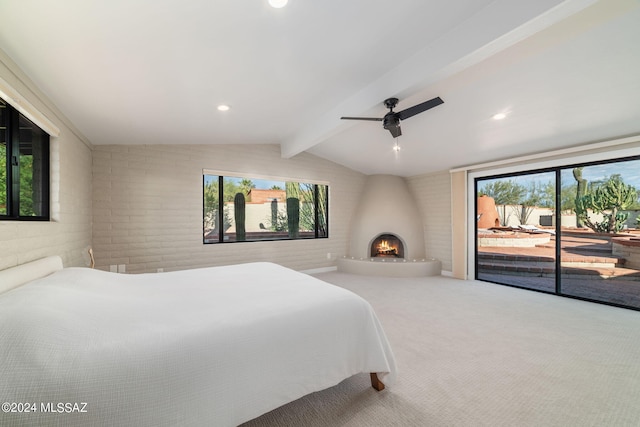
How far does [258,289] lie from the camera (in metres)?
1.86

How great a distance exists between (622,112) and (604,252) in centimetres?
216

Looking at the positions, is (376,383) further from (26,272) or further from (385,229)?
(385,229)

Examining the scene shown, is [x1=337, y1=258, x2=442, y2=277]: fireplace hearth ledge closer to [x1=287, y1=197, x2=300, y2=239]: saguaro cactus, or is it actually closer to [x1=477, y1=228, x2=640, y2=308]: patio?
[x1=477, y1=228, x2=640, y2=308]: patio

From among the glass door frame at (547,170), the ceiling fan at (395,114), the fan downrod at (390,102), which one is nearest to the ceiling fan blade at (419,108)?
the ceiling fan at (395,114)

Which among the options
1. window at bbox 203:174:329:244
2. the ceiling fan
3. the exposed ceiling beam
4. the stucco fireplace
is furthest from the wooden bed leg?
the stucco fireplace

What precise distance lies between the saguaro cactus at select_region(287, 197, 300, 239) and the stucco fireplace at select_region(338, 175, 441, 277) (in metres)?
1.16

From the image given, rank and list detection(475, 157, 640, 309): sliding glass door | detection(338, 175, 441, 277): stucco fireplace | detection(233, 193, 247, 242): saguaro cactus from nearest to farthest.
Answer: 1. detection(475, 157, 640, 309): sliding glass door
2. detection(233, 193, 247, 242): saguaro cactus
3. detection(338, 175, 441, 277): stucco fireplace

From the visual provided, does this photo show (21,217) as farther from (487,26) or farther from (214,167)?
(487,26)

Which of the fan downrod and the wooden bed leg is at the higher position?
the fan downrod

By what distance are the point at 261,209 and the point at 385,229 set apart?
2.65 m

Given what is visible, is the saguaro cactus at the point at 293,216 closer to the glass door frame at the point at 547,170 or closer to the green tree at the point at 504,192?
the glass door frame at the point at 547,170

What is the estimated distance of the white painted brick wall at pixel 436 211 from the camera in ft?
16.8

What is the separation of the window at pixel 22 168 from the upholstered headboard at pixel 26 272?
1.20 feet

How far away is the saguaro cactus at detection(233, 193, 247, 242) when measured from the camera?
4.59m
